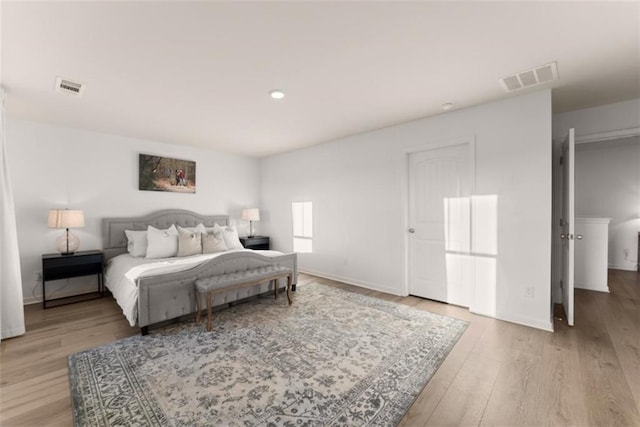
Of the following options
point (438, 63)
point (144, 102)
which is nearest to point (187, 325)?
point (144, 102)

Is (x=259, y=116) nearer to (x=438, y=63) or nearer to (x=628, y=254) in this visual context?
(x=438, y=63)

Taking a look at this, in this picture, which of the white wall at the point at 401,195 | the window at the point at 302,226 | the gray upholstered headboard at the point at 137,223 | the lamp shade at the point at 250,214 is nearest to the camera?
the white wall at the point at 401,195

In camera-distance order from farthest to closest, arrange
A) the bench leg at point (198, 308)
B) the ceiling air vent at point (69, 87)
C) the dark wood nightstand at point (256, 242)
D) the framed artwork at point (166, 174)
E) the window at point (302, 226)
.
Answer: the dark wood nightstand at point (256, 242) → the window at point (302, 226) → the framed artwork at point (166, 174) → the bench leg at point (198, 308) → the ceiling air vent at point (69, 87)

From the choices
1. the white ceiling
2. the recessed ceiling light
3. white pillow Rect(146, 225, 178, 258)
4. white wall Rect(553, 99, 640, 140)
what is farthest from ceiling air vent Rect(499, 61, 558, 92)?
white pillow Rect(146, 225, 178, 258)

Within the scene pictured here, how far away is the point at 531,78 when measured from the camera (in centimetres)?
248

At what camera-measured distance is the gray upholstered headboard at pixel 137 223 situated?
159 inches

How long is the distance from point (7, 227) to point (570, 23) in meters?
5.08

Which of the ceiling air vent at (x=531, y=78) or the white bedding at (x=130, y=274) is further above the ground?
the ceiling air vent at (x=531, y=78)

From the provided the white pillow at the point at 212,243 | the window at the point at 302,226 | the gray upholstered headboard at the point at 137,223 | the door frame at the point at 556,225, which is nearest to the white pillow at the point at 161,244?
the white pillow at the point at 212,243

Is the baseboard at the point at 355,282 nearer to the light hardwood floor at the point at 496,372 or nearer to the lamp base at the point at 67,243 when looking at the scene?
the light hardwood floor at the point at 496,372

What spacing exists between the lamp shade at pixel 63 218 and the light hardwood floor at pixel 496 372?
1.12m

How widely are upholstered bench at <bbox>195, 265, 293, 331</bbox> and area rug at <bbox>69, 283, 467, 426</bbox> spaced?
1.12 feet

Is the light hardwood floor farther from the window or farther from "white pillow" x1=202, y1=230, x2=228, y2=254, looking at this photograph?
the window

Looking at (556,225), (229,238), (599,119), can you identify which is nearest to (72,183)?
(229,238)
